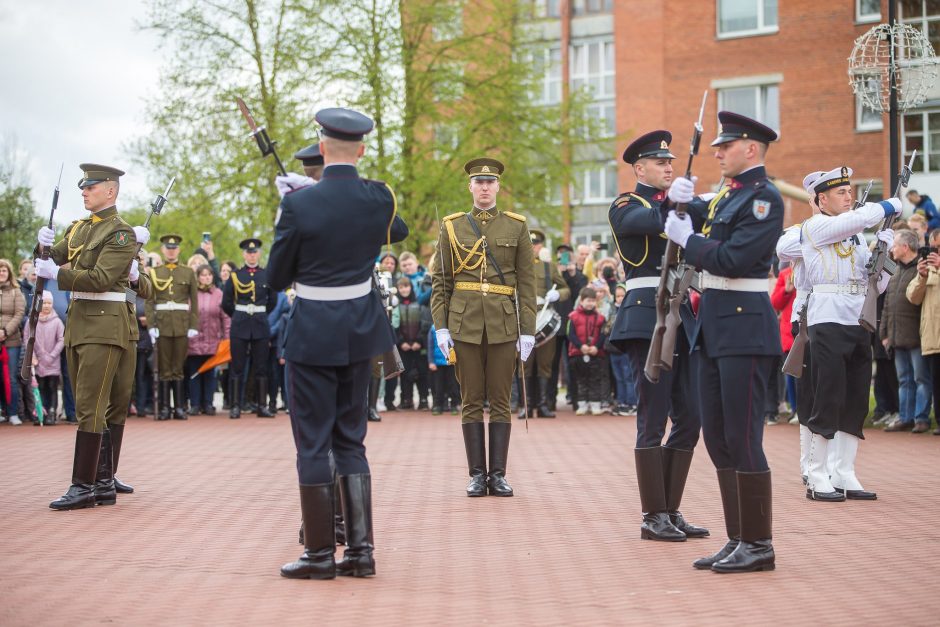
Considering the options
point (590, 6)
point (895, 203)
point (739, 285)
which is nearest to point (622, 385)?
point (895, 203)

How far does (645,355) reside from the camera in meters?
7.12

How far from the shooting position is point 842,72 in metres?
32.3

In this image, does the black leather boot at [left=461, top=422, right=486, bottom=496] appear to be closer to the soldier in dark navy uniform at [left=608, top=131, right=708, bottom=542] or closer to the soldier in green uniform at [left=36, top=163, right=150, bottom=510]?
the soldier in dark navy uniform at [left=608, top=131, right=708, bottom=542]

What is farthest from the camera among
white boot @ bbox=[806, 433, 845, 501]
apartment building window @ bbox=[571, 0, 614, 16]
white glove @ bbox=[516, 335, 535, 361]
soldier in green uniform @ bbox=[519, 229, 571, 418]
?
apartment building window @ bbox=[571, 0, 614, 16]

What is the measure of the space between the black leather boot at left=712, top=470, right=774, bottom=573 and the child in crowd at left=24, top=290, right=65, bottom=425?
1166 centimetres

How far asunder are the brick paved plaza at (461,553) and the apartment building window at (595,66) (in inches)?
1252

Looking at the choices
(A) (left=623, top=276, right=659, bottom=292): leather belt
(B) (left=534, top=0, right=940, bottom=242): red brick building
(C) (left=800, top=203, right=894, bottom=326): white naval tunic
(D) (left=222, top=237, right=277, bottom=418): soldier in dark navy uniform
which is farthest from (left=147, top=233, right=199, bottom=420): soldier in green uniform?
(B) (left=534, top=0, right=940, bottom=242): red brick building

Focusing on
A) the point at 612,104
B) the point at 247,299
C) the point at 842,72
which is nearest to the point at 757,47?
the point at 842,72

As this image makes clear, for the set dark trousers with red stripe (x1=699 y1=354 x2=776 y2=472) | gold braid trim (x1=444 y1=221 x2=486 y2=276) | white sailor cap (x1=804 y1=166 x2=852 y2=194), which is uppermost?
white sailor cap (x1=804 y1=166 x2=852 y2=194)

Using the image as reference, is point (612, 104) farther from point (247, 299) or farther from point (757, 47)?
point (247, 299)

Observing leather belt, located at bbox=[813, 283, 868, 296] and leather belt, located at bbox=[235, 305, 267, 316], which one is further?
leather belt, located at bbox=[235, 305, 267, 316]

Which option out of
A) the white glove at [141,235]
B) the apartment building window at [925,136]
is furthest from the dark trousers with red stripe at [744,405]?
the apartment building window at [925,136]

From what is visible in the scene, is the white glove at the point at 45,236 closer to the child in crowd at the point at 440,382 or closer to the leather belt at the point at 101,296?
the leather belt at the point at 101,296

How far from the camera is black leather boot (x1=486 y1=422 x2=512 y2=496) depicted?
28.8ft
